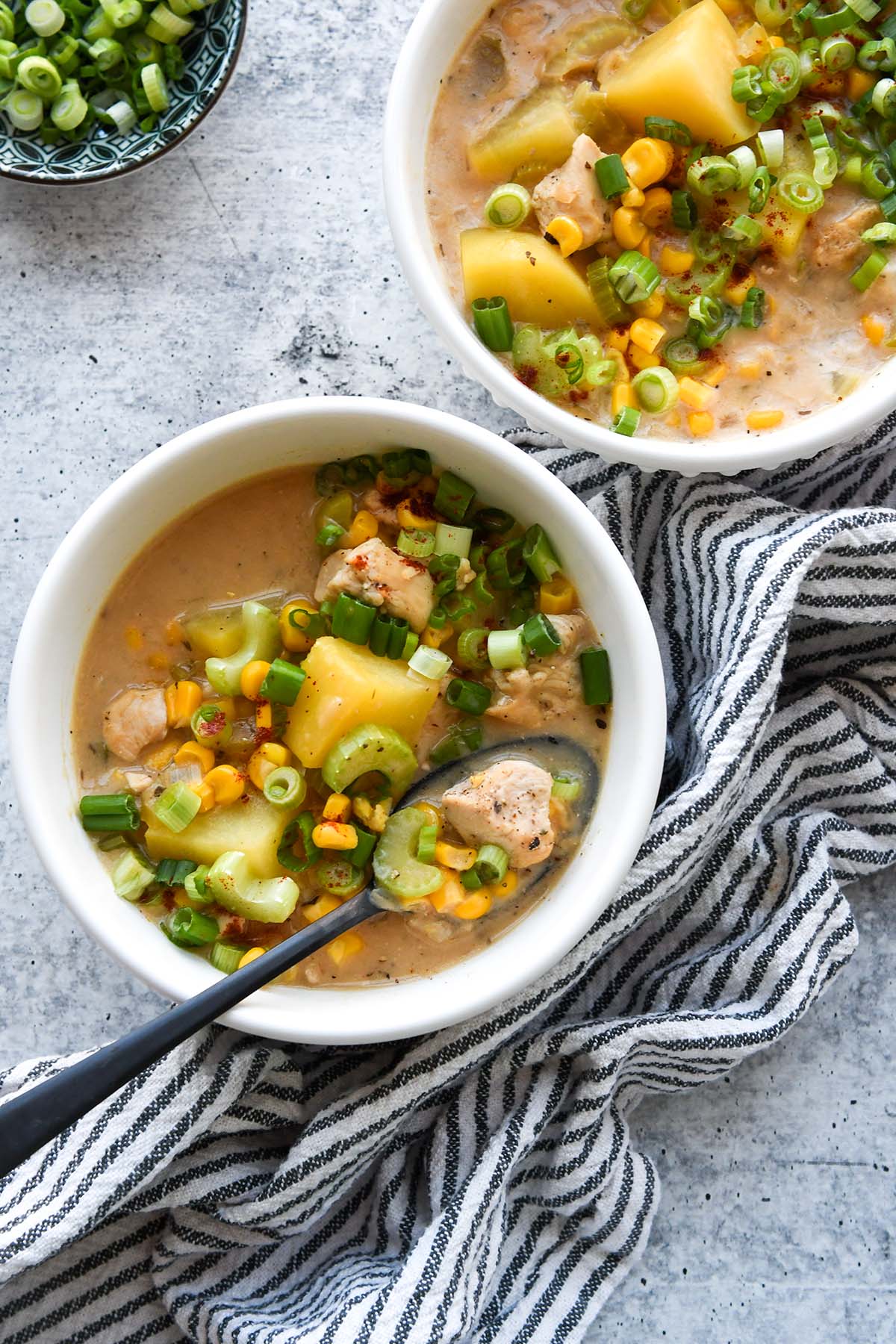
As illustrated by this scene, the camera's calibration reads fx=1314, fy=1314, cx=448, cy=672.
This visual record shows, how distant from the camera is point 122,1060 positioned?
1.94 meters

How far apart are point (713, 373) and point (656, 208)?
324 mm

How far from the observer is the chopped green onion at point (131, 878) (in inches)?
87.5

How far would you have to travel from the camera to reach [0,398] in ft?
9.04

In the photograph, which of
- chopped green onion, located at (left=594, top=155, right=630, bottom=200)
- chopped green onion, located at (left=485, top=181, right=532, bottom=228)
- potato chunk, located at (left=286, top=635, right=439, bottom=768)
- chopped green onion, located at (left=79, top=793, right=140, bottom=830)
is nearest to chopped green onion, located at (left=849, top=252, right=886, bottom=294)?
chopped green onion, located at (left=594, top=155, right=630, bottom=200)

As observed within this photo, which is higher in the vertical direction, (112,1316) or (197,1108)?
(197,1108)

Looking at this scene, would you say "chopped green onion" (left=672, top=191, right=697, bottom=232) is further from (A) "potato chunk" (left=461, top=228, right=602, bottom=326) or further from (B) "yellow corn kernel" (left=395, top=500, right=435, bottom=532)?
Answer: (B) "yellow corn kernel" (left=395, top=500, right=435, bottom=532)

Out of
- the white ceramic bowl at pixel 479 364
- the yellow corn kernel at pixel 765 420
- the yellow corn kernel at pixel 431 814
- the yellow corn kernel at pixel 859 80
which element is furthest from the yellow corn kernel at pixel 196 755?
the yellow corn kernel at pixel 859 80

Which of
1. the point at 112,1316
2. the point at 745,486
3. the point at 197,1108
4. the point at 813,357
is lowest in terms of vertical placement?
the point at 112,1316

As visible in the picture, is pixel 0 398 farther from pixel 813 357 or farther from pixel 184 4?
pixel 813 357

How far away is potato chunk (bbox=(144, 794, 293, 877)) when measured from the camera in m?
2.21

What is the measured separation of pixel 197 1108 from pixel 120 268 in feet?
5.62

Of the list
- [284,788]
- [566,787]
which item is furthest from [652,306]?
[284,788]

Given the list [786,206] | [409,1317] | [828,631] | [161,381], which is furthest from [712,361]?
[409,1317]

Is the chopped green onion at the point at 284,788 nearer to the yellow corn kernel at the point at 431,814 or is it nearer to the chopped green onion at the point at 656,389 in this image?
the yellow corn kernel at the point at 431,814
